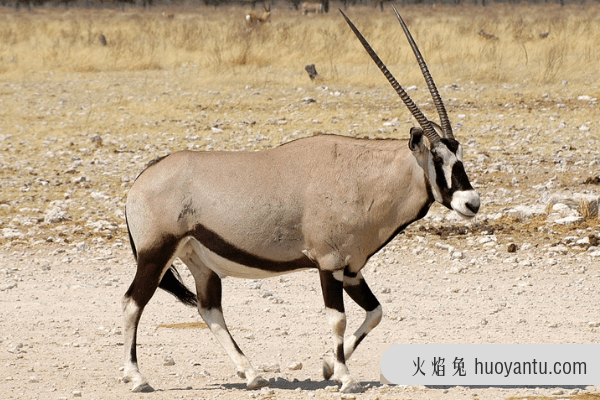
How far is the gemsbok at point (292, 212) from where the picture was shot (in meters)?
5.50

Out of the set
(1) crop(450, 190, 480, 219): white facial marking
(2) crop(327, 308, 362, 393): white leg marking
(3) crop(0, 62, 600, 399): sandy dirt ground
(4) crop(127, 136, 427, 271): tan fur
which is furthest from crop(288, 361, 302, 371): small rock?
(1) crop(450, 190, 480, 219): white facial marking

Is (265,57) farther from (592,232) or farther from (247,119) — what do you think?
(592,232)

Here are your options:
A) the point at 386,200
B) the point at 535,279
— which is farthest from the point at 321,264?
the point at 535,279

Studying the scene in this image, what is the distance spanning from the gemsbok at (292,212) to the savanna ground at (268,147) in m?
0.55

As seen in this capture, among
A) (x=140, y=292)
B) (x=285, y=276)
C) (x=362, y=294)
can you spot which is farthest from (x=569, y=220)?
(x=140, y=292)

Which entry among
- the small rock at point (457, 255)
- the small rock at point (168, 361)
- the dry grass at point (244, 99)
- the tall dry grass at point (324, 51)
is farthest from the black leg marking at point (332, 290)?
the tall dry grass at point (324, 51)

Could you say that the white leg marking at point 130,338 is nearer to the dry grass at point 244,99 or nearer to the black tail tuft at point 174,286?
the black tail tuft at point 174,286

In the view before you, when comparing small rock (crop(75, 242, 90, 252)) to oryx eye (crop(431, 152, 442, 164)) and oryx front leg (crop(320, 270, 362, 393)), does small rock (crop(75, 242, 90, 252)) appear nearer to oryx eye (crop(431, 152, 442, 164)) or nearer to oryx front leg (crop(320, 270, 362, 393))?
oryx front leg (crop(320, 270, 362, 393))

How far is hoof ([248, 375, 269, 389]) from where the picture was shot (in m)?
5.70

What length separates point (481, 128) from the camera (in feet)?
48.4

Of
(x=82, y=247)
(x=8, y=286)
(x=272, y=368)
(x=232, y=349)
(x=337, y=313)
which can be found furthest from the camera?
(x=82, y=247)

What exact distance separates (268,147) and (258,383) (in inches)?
338

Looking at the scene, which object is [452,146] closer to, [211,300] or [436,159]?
[436,159]

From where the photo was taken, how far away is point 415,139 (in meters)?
5.35
